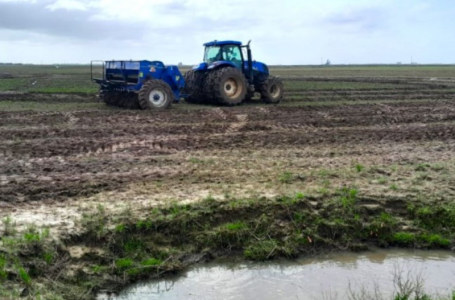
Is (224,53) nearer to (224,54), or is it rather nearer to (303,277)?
(224,54)

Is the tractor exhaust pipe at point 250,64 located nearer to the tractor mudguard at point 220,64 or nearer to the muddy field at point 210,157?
the tractor mudguard at point 220,64

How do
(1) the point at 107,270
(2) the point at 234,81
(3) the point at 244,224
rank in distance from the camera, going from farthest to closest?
(2) the point at 234,81 → (3) the point at 244,224 → (1) the point at 107,270

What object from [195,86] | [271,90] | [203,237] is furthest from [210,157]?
[271,90]

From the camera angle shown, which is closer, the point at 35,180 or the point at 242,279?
the point at 242,279

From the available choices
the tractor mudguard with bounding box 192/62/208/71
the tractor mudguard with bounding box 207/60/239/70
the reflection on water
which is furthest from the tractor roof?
the reflection on water

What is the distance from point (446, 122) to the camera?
15461 millimetres

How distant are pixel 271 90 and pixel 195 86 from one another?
10.3ft

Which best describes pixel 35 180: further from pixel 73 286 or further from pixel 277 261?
pixel 277 261

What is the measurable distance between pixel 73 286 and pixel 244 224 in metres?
2.51

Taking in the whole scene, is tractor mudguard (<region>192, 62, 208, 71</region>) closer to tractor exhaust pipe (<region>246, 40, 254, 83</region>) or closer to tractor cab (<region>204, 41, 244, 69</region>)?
tractor cab (<region>204, 41, 244, 69</region>)

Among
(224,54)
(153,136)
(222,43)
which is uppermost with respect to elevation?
(222,43)

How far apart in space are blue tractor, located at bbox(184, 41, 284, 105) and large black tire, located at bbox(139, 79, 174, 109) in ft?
5.84

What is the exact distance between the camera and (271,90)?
20.7 meters

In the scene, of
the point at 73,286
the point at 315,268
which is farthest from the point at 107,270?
the point at 315,268
